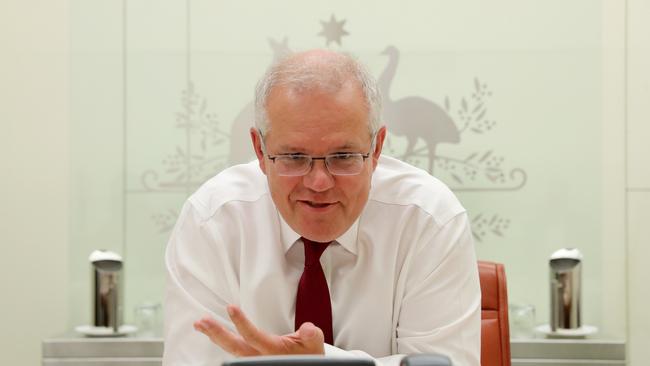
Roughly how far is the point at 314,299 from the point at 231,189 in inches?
12.7

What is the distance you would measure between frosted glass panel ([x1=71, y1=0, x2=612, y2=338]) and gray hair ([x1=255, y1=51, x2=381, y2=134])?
1414 mm

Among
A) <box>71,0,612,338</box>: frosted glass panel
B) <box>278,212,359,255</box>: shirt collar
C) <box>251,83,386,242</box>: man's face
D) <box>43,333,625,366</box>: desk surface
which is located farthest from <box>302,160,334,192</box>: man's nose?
<box>71,0,612,338</box>: frosted glass panel

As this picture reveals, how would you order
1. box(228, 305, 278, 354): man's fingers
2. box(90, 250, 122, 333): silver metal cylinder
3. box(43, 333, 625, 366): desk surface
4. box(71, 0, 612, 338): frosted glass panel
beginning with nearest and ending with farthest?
box(228, 305, 278, 354): man's fingers, box(43, 333, 625, 366): desk surface, box(90, 250, 122, 333): silver metal cylinder, box(71, 0, 612, 338): frosted glass panel

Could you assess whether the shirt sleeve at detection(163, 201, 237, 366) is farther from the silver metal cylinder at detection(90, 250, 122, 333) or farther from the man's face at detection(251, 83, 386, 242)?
the silver metal cylinder at detection(90, 250, 122, 333)

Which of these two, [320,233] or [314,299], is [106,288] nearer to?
[314,299]

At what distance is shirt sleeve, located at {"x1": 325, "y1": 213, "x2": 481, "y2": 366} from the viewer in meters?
1.88

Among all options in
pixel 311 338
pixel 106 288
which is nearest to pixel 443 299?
pixel 311 338

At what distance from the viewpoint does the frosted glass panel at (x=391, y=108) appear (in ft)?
10.6

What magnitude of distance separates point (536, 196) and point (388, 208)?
135cm

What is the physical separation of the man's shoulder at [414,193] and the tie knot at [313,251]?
0.17 metres

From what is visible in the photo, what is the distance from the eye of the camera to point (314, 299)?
1974 mm

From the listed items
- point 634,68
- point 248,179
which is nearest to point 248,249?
point 248,179

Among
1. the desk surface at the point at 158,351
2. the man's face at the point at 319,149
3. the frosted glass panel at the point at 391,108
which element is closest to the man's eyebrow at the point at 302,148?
the man's face at the point at 319,149

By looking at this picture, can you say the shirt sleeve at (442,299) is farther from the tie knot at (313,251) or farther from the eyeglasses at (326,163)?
the eyeglasses at (326,163)
